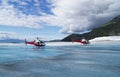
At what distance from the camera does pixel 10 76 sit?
22.9m

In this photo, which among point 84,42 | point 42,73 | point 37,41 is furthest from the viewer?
point 84,42

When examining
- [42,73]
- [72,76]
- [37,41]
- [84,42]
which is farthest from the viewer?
[84,42]

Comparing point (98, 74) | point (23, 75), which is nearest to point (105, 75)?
point (98, 74)

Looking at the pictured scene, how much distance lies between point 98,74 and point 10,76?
8639 mm

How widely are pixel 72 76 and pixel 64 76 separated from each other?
761 mm

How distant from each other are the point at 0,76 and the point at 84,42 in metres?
114

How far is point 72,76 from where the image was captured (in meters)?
22.5

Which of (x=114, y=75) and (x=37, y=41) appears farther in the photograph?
(x=37, y=41)

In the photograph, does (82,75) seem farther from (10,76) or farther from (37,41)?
(37,41)

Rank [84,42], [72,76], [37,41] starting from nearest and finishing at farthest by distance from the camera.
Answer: [72,76], [37,41], [84,42]

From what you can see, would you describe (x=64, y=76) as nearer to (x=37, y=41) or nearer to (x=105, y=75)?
(x=105, y=75)

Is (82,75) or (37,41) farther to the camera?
(37,41)

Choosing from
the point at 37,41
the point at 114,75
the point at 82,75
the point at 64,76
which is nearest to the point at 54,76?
the point at 64,76

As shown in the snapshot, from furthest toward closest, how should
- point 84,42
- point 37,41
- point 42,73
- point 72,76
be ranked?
1. point 84,42
2. point 37,41
3. point 42,73
4. point 72,76
